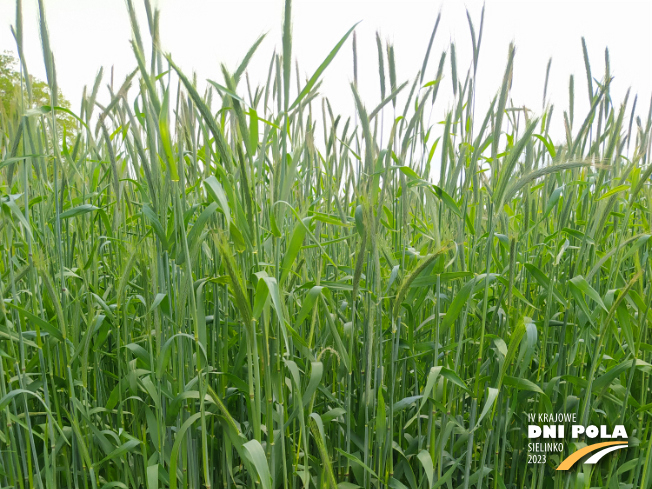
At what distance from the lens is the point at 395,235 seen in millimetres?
1366

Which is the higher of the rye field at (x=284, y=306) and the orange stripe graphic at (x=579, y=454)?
the rye field at (x=284, y=306)

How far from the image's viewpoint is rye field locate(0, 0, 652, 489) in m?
0.93

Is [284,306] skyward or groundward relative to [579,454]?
skyward

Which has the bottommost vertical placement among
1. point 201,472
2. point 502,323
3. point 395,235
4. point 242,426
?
point 201,472

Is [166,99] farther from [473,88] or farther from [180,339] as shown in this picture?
[473,88]

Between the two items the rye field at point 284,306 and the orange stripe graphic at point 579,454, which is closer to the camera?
the rye field at point 284,306

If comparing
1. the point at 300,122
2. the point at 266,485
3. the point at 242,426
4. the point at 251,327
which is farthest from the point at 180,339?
the point at 300,122

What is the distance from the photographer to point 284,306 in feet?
3.21

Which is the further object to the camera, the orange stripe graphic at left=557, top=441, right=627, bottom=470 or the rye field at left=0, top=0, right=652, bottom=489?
the orange stripe graphic at left=557, top=441, right=627, bottom=470

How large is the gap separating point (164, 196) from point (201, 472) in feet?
2.53

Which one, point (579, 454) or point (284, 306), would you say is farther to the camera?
point (579, 454)

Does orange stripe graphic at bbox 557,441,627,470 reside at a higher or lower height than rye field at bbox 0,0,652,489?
lower

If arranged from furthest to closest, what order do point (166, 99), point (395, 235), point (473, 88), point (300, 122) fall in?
point (395, 235) → point (473, 88) → point (300, 122) → point (166, 99)

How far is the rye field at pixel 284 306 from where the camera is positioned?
0.93 metres
